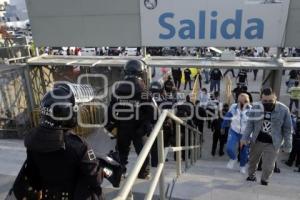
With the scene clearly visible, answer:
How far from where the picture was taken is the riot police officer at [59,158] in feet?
8.08

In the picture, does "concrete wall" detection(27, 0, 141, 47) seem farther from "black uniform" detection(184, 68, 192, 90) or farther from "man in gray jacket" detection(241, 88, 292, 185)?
"black uniform" detection(184, 68, 192, 90)

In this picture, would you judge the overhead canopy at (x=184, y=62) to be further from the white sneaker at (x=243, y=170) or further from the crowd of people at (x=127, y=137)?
the white sneaker at (x=243, y=170)

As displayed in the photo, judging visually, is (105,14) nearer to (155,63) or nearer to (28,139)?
(155,63)

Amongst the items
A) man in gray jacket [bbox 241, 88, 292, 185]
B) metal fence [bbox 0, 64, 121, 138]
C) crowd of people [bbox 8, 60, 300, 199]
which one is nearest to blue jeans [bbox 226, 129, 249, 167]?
crowd of people [bbox 8, 60, 300, 199]

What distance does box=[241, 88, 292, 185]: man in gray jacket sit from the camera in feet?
15.5

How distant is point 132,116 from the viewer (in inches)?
183

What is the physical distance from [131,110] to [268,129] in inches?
84.9

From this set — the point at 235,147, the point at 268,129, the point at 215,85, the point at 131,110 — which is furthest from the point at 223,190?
the point at 215,85

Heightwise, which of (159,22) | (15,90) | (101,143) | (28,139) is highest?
(159,22)

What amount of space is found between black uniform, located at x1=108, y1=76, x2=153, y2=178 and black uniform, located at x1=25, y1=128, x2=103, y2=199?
5.87 feet

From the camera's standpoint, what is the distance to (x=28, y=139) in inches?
98.7

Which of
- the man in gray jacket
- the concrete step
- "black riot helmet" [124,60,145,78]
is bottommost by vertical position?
the concrete step

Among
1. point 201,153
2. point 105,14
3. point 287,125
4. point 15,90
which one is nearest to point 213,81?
point 201,153

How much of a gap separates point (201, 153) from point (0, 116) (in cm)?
681
